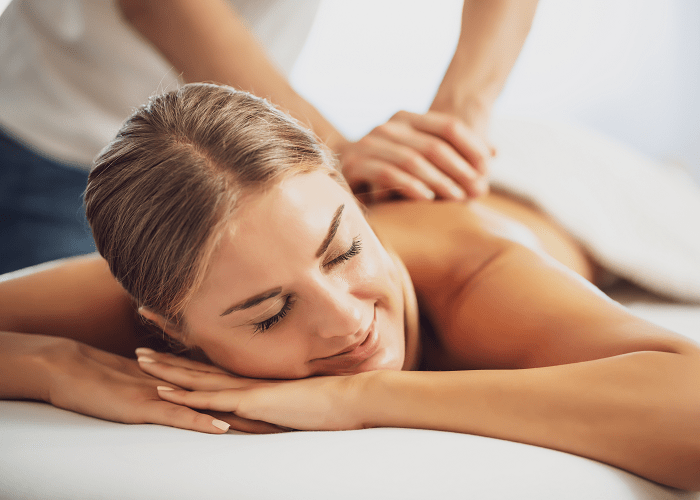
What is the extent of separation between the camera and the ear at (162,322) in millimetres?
1014

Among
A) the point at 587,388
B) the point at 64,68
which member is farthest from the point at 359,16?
the point at 587,388

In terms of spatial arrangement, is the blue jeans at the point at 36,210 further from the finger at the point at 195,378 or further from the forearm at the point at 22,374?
the finger at the point at 195,378

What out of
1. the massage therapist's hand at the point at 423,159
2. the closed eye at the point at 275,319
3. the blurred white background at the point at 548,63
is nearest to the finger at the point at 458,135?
the massage therapist's hand at the point at 423,159

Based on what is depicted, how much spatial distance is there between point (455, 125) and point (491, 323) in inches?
19.0

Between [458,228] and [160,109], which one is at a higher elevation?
[160,109]

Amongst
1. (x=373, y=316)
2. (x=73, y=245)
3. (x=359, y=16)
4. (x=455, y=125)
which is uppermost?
(x=359, y=16)

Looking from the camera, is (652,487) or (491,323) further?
(491,323)

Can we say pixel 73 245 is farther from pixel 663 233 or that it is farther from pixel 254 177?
pixel 663 233

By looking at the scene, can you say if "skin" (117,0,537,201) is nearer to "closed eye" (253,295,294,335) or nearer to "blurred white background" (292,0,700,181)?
"closed eye" (253,295,294,335)

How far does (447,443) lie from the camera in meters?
0.74

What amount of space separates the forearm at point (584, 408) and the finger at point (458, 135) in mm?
640

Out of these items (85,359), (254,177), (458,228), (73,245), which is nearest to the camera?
(254,177)

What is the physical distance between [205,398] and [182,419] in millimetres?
48

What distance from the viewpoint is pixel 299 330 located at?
92 centimetres
